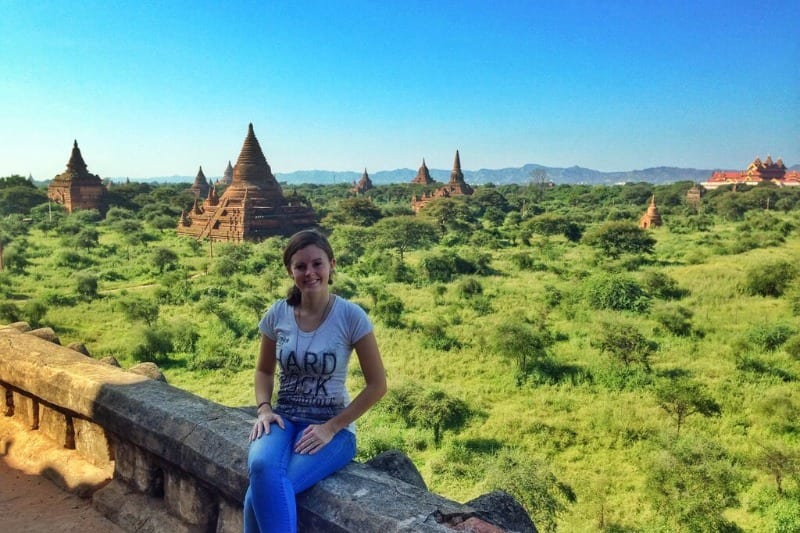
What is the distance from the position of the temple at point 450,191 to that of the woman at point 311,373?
48.6 metres

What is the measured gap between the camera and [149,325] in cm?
1377

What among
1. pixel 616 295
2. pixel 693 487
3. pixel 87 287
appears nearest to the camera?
pixel 693 487

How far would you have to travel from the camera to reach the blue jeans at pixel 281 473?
5.75 ft

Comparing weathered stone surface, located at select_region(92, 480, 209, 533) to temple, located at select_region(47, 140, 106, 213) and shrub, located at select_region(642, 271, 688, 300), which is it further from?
temple, located at select_region(47, 140, 106, 213)

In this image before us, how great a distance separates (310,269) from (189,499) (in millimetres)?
1074

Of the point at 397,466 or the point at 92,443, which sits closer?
the point at 397,466

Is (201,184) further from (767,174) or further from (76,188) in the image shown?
(767,174)

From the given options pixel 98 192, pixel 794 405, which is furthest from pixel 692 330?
pixel 98 192

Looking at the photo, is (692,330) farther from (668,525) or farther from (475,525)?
(475,525)

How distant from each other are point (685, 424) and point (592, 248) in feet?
71.3

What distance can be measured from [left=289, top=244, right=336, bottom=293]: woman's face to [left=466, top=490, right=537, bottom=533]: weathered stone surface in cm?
95

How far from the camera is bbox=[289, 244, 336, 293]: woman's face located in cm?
210

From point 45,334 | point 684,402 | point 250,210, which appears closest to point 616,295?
point 684,402

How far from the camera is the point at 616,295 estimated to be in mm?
16375
